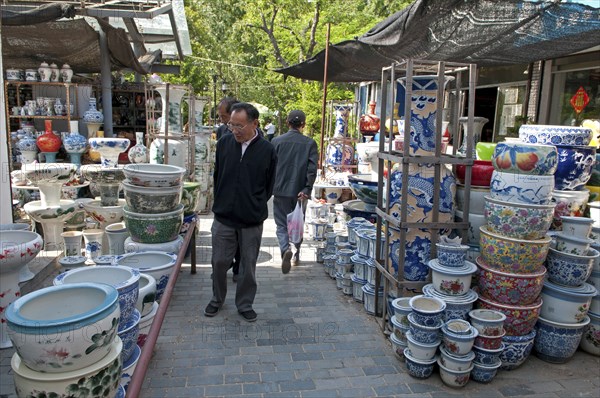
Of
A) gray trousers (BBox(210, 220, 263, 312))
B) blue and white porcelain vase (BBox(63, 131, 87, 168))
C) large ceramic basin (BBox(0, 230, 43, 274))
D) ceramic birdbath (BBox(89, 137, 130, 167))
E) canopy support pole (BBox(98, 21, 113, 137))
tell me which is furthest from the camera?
canopy support pole (BBox(98, 21, 113, 137))

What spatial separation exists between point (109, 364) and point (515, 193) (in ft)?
8.69

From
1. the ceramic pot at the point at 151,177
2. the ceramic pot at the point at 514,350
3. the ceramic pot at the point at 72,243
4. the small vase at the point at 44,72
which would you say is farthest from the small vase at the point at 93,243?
the ceramic pot at the point at 514,350

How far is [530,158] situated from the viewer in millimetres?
3025

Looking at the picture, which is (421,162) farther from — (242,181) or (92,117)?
(92,117)

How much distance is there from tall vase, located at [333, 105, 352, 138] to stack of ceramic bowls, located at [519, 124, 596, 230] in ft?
14.6

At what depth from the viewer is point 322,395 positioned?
9.20 ft

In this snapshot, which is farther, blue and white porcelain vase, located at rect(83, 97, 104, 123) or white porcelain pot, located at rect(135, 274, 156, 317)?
blue and white porcelain vase, located at rect(83, 97, 104, 123)

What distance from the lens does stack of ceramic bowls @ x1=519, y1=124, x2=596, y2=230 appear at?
3.39m

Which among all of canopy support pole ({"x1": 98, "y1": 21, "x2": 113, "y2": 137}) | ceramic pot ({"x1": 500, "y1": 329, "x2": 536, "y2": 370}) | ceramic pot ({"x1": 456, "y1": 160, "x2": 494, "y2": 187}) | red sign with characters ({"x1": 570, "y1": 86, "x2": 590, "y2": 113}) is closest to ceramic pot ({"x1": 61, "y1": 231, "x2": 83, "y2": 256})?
canopy support pole ({"x1": 98, "y1": 21, "x2": 113, "y2": 137})

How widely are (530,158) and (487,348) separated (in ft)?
4.22

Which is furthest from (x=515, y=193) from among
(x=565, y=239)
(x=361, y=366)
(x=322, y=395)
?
(x=322, y=395)

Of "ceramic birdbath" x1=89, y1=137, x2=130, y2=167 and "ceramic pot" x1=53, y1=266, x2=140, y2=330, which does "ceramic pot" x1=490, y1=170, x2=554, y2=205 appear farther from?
"ceramic birdbath" x1=89, y1=137, x2=130, y2=167

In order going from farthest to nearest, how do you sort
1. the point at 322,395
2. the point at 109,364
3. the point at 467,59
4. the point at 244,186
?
the point at 467,59 < the point at 244,186 < the point at 322,395 < the point at 109,364

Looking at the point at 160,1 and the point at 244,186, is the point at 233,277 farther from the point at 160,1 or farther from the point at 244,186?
the point at 160,1
